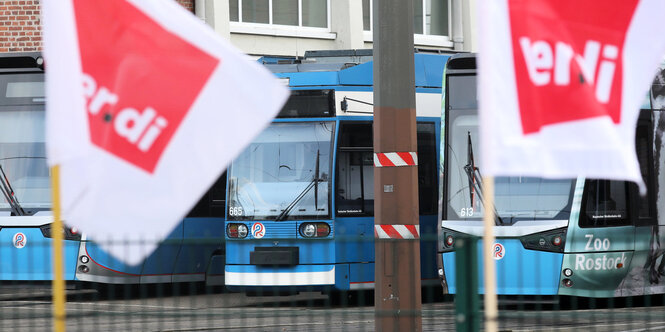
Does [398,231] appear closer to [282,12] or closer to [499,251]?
[499,251]

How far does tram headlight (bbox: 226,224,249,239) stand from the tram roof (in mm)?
1775

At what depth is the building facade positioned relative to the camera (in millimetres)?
21219

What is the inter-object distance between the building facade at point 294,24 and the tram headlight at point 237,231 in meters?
7.74

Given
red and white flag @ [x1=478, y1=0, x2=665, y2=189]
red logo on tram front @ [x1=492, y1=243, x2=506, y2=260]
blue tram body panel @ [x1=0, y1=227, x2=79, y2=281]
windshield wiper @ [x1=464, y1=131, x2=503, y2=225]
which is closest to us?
red and white flag @ [x1=478, y1=0, x2=665, y2=189]

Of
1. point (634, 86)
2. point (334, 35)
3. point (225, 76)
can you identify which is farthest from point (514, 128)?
point (334, 35)

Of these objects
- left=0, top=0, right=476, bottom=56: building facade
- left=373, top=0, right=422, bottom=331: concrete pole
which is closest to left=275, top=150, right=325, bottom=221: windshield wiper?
left=373, top=0, right=422, bottom=331: concrete pole

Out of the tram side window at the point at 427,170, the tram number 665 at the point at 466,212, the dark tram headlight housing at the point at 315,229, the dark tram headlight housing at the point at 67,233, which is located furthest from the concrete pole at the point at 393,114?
the dark tram headlight housing at the point at 67,233

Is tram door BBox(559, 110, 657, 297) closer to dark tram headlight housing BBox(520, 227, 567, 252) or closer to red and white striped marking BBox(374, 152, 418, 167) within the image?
dark tram headlight housing BBox(520, 227, 567, 252)

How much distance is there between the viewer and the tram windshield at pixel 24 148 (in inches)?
595

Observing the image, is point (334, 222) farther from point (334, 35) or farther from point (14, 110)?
point (334, 35)

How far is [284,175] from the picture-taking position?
47.6 ft

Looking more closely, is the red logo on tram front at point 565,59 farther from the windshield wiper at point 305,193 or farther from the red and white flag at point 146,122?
the windshield wiper at point 305,193

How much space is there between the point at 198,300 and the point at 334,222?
8.22m

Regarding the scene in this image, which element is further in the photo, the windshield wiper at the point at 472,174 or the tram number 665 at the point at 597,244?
the windshield wiper at the point at 472,174
